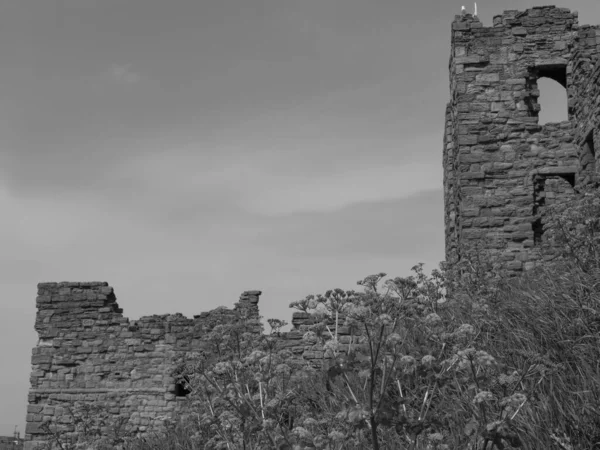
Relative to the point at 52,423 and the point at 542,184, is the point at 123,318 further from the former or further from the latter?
the point at 542,184

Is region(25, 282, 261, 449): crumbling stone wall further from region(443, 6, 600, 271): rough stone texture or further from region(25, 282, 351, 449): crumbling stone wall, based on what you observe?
region(443, 6, 600, 271): rough stone texture

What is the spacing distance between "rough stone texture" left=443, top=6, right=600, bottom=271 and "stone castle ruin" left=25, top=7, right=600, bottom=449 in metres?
0.01

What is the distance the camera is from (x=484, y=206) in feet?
35.3

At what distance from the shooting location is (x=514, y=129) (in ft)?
36.0

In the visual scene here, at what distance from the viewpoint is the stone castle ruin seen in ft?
34.7

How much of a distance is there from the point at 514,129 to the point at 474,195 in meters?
1.15

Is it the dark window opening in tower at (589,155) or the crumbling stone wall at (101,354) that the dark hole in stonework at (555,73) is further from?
the crumbling stone wall at (101,354)

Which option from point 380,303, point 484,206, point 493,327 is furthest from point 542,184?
point 380,303

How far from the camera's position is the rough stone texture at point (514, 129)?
34.6ft

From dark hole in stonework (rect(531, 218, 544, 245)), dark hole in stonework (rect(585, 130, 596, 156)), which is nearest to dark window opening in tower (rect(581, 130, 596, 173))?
dark hole in stonework (rect(585, 130, 596, 156))

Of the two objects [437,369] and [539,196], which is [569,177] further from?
[437,369]

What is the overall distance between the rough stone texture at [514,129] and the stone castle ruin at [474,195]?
15 millimetres

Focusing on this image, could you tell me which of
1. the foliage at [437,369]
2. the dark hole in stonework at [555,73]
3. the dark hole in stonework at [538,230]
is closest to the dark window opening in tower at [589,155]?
the dark hole in stonework at [538,230]

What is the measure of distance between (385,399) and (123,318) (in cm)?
937
